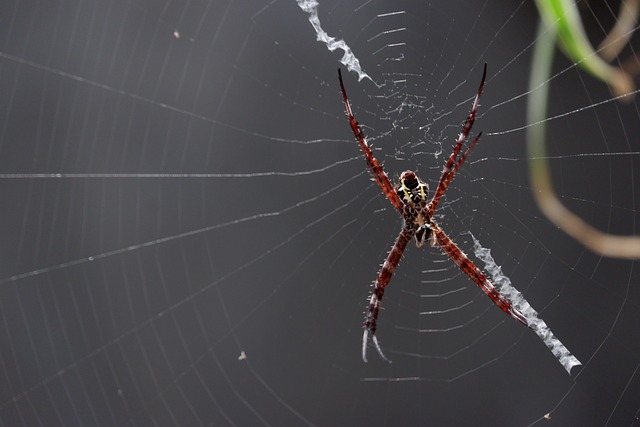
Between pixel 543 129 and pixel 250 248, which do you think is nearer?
pixel 543 129

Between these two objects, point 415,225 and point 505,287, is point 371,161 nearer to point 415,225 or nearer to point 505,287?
point 415,225

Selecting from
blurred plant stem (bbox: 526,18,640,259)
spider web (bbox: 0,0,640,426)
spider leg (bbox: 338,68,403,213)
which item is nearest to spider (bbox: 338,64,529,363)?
spider leg (bbox: 338,68,403,213)

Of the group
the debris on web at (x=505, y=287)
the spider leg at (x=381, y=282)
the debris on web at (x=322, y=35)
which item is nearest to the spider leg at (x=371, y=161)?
the spider leg at (x=381, y=282)

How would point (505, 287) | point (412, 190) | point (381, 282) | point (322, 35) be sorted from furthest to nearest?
point (322, 35) → point (505, 287) → point (381, 282) → point (412, 190)

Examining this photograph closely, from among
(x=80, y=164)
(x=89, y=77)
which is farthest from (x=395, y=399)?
(x=89, y=77)

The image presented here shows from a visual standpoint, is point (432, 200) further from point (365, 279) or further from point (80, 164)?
point (80, 164)

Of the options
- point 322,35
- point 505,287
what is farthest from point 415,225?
point 322,35

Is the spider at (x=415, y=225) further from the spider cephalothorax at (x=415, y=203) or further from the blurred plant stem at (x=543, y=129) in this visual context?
the blurred plant stem at (x=543, y=129)
